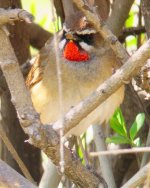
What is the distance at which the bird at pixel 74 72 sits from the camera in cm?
338

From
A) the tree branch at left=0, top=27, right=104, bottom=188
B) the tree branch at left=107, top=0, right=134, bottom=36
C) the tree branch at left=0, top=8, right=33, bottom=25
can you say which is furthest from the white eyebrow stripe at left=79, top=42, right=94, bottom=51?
the tree branch at left=0, top=8, right=33, bottom=25

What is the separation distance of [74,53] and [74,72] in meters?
0.11

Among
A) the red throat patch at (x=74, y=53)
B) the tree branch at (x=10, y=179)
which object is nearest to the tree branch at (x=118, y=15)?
the red throat patch at (x=74, y=53)

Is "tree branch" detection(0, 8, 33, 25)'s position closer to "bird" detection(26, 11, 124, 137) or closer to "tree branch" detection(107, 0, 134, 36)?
"bird" detection(26, 11, 124, 137)

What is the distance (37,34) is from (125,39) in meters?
0.80

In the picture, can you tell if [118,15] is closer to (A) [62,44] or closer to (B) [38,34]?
(A) [62,44]

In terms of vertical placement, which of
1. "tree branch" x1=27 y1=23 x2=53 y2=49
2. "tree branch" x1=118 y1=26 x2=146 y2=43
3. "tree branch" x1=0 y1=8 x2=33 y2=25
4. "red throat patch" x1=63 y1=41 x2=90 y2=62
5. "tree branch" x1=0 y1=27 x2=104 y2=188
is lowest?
"tree branch" x1=27 y1=23 x2=53 y2=49

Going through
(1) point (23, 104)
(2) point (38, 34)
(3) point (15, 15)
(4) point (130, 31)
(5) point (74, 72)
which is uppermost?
(3) point (15, 15)

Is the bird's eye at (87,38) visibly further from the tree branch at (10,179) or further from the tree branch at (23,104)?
the tree branch at (10,179)

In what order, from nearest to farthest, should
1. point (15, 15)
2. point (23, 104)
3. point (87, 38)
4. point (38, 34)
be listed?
1. point (15, 15)
2. point (23, 104)
3. point (87, 38)
4. point (38, 34)

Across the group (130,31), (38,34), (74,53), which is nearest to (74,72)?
(74,53)

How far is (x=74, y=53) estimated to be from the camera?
3.47 m

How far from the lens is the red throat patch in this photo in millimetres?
3381

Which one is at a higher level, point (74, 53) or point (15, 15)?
point (15, 15)
